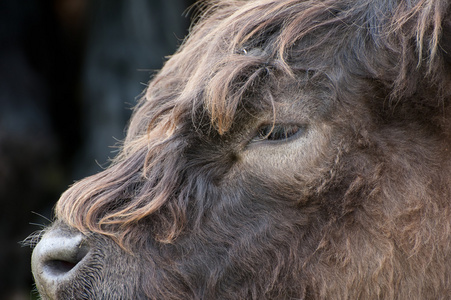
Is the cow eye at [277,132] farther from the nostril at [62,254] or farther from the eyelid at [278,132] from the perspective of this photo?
the nostril at [62,254]

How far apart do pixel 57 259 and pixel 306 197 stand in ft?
3.56

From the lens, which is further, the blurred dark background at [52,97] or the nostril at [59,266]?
the blurred dark background at [52,97]

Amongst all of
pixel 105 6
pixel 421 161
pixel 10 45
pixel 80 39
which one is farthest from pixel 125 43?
pixel 421 161

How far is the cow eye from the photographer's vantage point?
2639 millimetres

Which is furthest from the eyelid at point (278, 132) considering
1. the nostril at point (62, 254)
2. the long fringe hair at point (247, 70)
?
the nostril at point (62, 254)

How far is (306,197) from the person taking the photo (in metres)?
2.54

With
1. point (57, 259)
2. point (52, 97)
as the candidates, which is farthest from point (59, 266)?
point (52, 97)

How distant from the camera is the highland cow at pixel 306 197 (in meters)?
2.55

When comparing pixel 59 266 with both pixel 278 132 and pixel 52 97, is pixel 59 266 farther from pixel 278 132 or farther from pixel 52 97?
pixel 52 97

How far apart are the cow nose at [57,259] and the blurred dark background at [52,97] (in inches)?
162

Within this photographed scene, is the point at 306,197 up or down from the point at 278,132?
down

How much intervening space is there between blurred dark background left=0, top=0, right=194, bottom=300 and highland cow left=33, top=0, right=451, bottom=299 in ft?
13.2

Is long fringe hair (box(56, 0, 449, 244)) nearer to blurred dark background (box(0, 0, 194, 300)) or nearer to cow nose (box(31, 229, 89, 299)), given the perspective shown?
cow nose (box(31, 229, 89, 299))

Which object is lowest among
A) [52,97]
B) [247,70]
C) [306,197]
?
[52,97]
